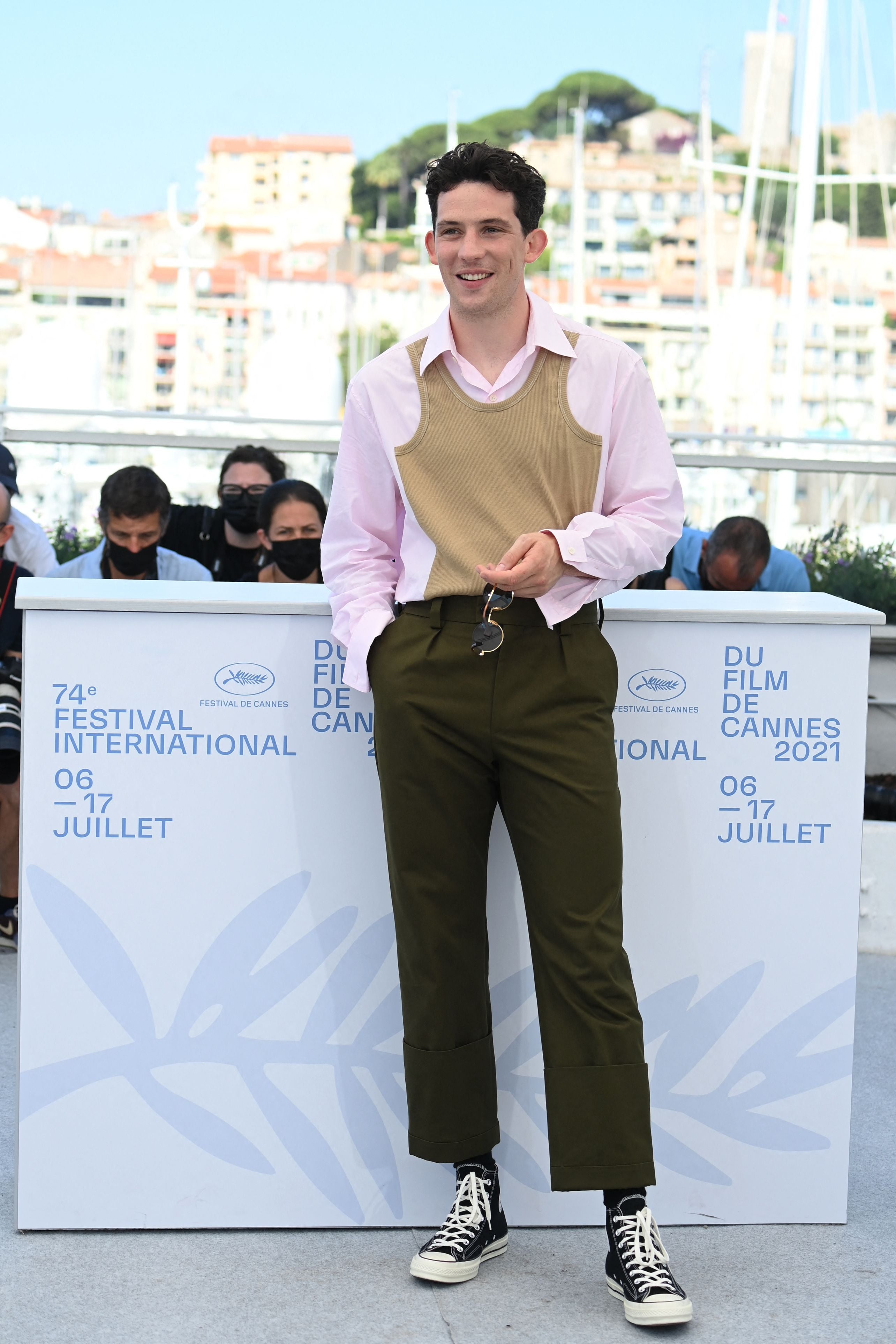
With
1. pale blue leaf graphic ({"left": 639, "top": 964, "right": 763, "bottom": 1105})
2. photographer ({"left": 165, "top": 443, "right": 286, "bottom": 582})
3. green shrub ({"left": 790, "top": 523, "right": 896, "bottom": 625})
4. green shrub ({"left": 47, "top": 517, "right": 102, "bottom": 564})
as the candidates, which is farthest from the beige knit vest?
green shrub ({"left": 790, "top": 523, "right": 896, "bottom": 625})

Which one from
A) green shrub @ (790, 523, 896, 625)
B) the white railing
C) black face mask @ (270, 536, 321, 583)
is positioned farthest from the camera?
green shrub @ (790, 523, 896, 625)

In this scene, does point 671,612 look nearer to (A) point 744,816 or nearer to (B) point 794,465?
(A) point 744,816

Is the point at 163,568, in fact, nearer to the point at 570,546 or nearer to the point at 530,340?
the point at 530,340

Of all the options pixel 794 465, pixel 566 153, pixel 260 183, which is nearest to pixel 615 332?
pixel 566 153

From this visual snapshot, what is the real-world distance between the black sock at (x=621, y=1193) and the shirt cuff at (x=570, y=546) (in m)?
1.01

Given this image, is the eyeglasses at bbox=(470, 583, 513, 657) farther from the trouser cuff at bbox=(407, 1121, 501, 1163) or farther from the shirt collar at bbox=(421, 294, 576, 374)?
the trouser cuff at bbox=(407, 1121, 501, 1163)

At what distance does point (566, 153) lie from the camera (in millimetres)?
83312

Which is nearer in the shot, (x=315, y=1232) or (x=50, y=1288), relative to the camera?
(x=50, y=1288)

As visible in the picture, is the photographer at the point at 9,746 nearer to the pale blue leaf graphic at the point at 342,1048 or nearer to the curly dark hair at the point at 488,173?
the pale blue leaf graphic at the point at 342,1048

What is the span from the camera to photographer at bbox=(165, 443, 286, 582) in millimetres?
5395

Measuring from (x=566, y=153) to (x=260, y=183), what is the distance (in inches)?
691

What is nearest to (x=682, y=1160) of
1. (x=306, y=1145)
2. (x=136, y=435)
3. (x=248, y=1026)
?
(x=306, y=1145)

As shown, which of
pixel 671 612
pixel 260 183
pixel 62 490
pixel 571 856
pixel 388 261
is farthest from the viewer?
pixel 260 183

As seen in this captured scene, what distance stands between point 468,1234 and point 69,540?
4.71 m
